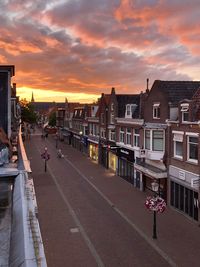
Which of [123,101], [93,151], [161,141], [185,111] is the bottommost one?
[93,151]

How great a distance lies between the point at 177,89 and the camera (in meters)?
29.3

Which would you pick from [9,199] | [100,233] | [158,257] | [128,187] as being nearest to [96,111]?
[128,187]

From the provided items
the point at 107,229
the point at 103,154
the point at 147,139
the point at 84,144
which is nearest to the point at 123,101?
the point at 103,154

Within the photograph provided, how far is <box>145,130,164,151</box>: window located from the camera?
97.3 ft

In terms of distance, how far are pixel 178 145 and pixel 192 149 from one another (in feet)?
7.34

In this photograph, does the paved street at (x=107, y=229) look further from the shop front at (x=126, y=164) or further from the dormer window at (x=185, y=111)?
the dormer window at (x=185, y=111)

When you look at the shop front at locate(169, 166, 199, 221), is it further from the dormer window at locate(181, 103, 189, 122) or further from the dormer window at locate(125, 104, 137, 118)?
→ the dormer window at locate(125, 104, 137, 118)

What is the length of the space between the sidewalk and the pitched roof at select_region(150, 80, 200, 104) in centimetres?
906

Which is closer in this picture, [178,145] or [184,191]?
[184,191]

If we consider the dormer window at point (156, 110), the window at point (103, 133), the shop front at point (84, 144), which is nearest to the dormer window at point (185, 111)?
the dormer window at point (156, 110)

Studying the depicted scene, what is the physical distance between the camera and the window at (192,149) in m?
23.6

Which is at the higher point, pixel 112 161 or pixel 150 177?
pixel 150 177

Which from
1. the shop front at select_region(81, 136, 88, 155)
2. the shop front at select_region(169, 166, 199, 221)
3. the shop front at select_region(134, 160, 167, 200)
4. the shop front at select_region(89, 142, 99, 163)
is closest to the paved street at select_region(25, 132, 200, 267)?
the shop front at select_region(169, 166, 199, 221)

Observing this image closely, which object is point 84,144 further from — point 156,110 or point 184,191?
point 184,191
